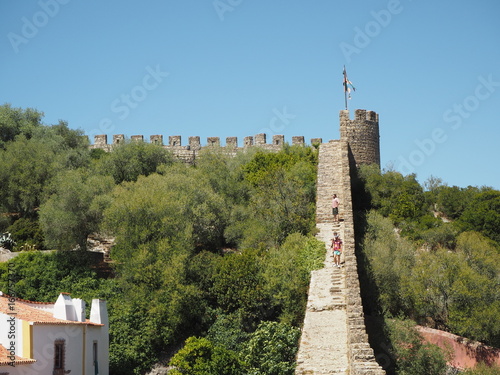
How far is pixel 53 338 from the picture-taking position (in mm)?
21031

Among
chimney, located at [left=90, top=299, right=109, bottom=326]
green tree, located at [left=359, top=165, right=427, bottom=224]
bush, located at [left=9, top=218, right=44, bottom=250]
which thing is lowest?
chimney, located at [left=90, top=299, right=109, bottom=326]

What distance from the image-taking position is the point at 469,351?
2600cm

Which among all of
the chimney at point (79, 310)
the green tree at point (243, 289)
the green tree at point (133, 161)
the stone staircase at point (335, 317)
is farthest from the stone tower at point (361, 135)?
the chimney at point (79, 310)

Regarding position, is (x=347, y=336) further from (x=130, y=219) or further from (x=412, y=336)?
(x=130, y=219)

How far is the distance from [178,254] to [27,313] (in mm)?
6678

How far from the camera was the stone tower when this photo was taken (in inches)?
1558

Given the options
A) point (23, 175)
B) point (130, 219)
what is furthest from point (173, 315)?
point (23, 175)

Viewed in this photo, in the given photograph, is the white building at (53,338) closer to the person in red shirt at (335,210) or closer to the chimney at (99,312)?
the chimney at (99,312)

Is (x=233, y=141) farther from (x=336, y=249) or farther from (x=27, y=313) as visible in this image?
(x=27, y=313)

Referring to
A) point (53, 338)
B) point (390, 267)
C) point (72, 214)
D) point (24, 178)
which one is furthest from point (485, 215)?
point (53, 338)

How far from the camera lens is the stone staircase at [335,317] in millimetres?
18812

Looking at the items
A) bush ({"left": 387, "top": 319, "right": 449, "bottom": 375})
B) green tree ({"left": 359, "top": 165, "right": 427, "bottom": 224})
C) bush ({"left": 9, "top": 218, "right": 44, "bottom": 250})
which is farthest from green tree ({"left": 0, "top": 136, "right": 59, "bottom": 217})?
bush ({"left": 387, "top": 319, "right": 449, "bottom": 375})

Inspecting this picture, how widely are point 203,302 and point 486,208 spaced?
14039 mm

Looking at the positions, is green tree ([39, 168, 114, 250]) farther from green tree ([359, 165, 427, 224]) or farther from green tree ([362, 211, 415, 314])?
green tree ([359, 165, 427, 224])
